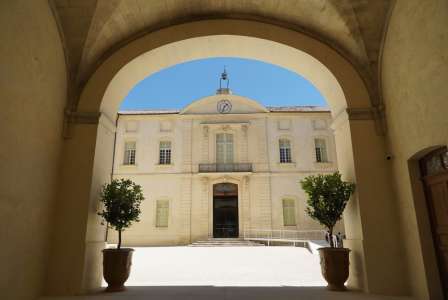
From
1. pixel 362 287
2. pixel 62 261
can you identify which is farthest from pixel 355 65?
pixel 62 261

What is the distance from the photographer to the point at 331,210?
543 centimetres

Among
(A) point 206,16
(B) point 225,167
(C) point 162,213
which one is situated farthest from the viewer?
(B) point 225,167

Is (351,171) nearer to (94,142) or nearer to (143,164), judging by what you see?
(94,142)

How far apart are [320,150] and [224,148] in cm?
578

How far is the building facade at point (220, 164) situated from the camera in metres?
18.1

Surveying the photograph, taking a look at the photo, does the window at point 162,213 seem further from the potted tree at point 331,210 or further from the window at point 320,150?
the potted tree at point 331,210

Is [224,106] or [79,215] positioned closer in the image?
[79,215]

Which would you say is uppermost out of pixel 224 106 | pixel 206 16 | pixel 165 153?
pixel 224 106

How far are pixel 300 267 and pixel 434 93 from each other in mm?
6000

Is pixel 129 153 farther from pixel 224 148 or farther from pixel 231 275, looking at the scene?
pixel 231 275

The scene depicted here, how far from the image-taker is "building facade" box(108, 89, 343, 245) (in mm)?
18062

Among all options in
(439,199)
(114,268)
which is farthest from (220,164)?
(439,199)

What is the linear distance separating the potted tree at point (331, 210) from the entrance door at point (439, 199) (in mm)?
1137

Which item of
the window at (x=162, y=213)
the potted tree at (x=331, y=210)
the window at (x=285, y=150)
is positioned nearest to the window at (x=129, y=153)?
the window at (x=162, y=213)
